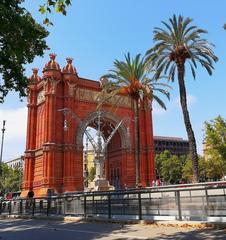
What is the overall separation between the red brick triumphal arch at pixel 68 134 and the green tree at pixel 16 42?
25.6 metres

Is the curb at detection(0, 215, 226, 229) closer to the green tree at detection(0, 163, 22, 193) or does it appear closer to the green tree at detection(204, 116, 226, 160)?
the green tree at detection(204, 116, 226, 160)

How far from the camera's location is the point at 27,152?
46.0m

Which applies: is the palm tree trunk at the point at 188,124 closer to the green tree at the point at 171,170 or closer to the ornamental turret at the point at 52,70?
the ornamental turret at the point at 52,70

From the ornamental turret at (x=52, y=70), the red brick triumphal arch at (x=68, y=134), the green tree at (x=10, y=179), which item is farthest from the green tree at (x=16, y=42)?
the green tree at (x=10, y=179)

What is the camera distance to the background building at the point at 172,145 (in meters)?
132

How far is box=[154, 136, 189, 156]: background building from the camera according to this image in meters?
132

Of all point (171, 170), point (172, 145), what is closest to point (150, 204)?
point (171, 170)

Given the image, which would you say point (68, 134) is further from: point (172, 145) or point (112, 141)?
point (172, 145)

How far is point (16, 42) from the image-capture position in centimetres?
1193

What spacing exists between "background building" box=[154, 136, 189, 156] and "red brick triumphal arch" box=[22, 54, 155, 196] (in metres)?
81.8

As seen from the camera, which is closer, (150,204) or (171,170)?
(150,204)

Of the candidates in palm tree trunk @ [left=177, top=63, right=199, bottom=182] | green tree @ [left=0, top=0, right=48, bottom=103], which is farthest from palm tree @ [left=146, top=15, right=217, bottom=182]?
green tree @ [left=0, top=0, right=48, bottom=103]

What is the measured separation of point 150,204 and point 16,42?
835 cm

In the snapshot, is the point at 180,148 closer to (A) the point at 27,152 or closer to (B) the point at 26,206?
(A) the point at 27,152
